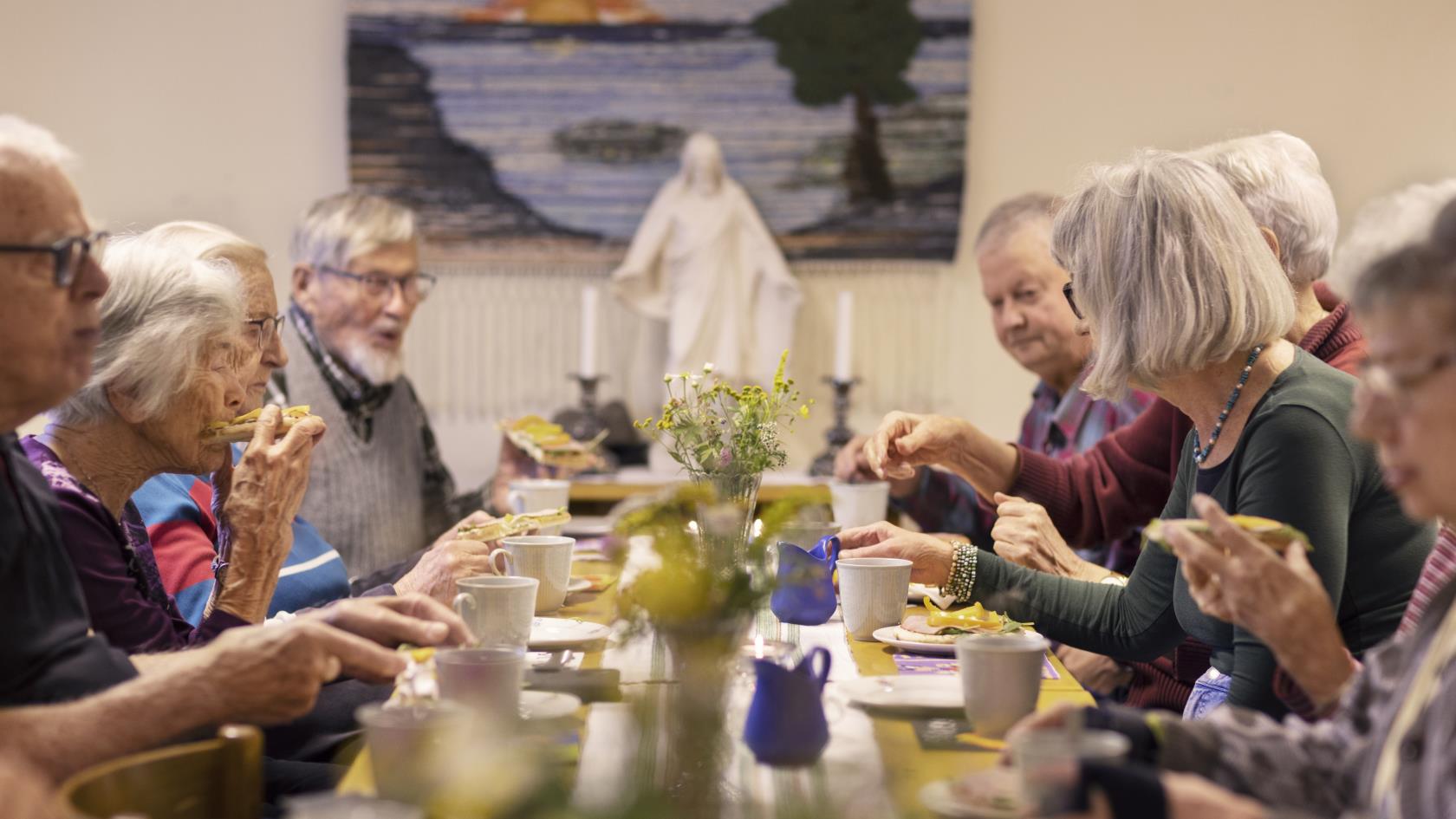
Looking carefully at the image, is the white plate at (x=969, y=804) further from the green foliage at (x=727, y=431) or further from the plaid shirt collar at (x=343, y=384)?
the plaid shirt collar at (x=343, y=384)

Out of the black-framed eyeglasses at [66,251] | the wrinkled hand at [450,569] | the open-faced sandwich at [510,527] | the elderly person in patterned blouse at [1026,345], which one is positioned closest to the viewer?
the black-framed eyeglasses at [66,251]

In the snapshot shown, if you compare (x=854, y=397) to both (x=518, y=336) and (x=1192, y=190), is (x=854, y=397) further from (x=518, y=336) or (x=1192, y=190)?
(x=1192, y=190)

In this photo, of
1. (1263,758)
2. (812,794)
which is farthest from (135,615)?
(1263,758)

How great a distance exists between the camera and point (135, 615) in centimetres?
176

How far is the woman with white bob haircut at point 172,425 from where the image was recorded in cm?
193

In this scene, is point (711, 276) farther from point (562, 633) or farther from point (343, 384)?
point (562, 633)

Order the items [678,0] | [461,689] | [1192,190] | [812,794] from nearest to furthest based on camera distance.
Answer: [812,794], [461,689], [1192,190], [678,0]

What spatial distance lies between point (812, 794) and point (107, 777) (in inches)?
22.5

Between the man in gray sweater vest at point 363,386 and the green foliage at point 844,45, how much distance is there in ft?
5.56

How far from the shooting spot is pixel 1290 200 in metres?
2.29

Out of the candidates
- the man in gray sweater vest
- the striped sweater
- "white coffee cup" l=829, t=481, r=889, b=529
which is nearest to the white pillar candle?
the man in gray sweater vest

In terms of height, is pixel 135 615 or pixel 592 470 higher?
pixel 135 615

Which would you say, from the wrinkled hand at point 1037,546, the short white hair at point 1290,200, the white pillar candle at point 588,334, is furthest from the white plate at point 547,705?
the white pillar candle at point 588,334

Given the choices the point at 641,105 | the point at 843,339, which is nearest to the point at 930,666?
the point at 843,339
